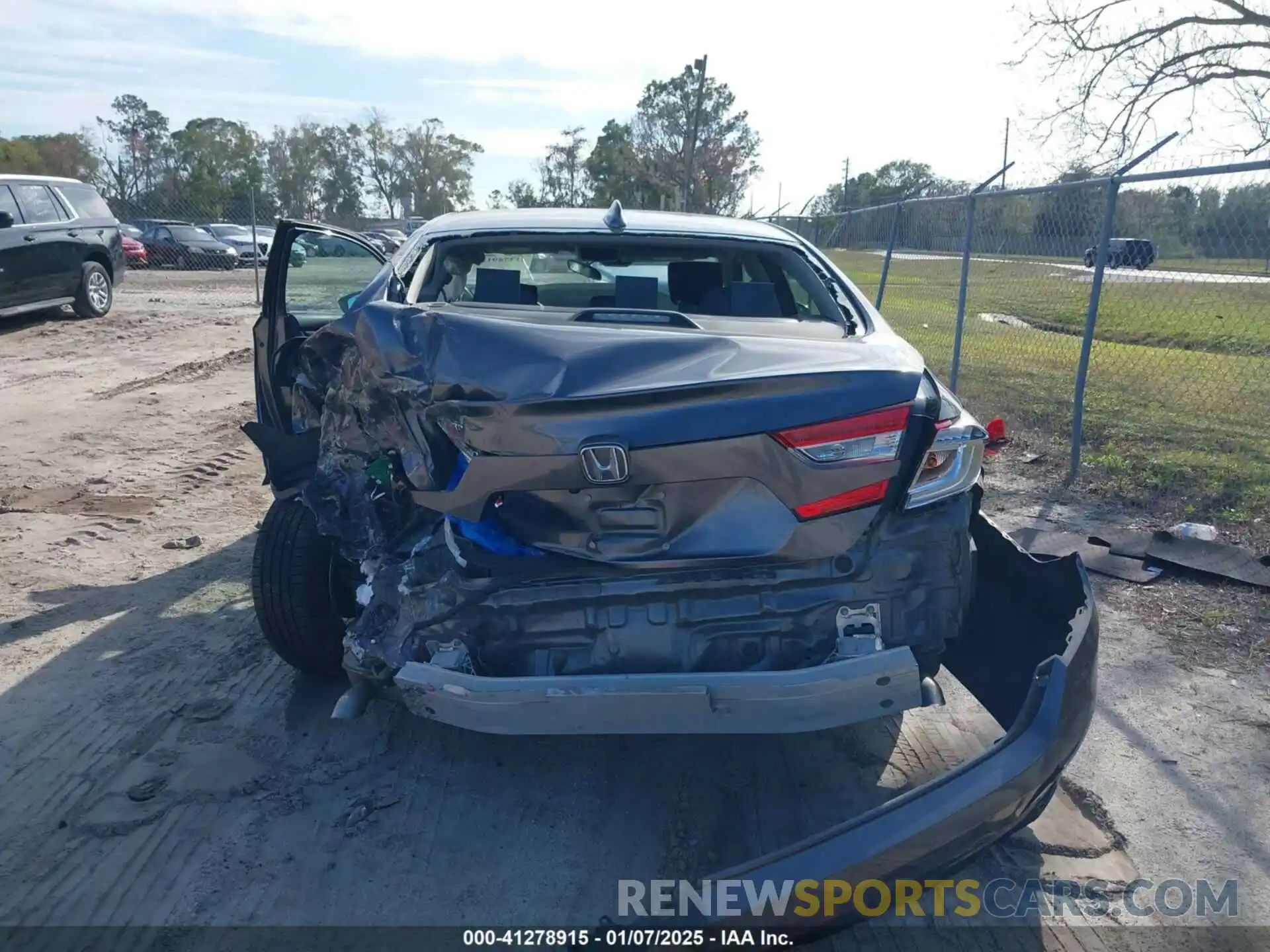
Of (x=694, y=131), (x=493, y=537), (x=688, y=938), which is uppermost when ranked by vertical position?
(x=694, y=131)

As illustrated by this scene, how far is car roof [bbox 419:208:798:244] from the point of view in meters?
3.77

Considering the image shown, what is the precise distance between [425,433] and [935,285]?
9.34 metres

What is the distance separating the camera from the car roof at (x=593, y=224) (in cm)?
377

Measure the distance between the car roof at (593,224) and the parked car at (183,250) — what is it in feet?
92.4

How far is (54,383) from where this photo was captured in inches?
384

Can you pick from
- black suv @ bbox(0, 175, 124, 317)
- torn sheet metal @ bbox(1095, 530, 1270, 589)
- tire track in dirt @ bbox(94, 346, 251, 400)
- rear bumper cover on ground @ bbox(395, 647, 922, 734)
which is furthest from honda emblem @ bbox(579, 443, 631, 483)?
black suv @ bbox(0, 175, 124, 317)

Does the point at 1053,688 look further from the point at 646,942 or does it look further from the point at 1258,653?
the point at 1258,653

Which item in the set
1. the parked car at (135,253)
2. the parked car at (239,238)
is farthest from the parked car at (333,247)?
the parked car at (239,238)

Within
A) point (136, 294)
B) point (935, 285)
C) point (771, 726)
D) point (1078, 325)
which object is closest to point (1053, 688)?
point (771, 726)

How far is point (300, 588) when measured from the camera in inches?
138

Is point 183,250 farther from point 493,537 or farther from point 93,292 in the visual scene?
point 493,537

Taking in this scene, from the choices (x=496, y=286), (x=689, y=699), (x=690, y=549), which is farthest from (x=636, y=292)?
(x=689, y=699)

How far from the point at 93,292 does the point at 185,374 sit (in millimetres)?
5050

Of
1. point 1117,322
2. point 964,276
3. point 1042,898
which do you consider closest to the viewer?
point 1042,898
